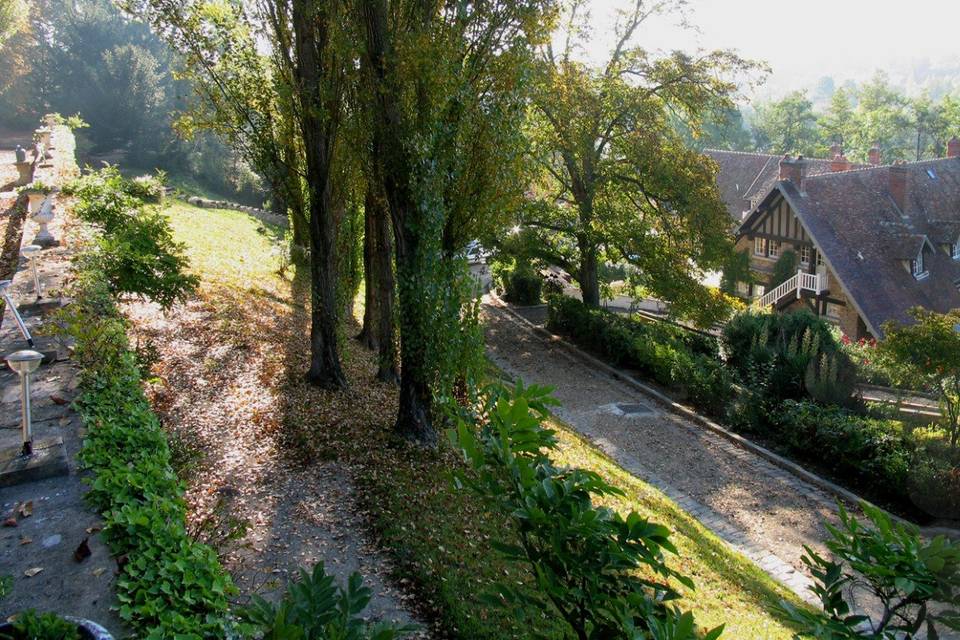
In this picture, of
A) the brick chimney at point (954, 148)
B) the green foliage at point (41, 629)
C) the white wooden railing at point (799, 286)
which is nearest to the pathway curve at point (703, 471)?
the green foliage at point (41, 629)

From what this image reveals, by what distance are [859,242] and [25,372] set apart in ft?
98.7

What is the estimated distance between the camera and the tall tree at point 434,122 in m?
8.46

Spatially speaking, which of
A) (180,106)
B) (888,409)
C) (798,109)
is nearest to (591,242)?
(888,409)

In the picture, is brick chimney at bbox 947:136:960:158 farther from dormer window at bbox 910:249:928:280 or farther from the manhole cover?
the manhole cover

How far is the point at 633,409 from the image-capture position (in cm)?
1644

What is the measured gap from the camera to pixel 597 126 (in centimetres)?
2000

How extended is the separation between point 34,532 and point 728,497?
1029cm

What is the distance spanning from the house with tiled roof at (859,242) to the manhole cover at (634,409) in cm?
1315

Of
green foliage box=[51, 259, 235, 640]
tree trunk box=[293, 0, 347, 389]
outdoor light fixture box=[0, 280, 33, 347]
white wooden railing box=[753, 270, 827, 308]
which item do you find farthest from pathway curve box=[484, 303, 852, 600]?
white wooden railing box=[753, 270, 827, 308]

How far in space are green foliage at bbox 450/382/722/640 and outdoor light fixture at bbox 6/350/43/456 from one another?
3618mm

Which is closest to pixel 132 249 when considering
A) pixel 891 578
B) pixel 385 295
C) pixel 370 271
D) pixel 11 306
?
pixel 11 306

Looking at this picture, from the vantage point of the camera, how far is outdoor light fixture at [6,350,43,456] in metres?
5.21

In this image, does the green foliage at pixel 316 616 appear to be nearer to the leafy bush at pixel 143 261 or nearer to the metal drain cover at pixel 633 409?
the leafy bush at pixel 143 261

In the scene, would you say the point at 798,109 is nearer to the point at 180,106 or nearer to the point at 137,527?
the point at 180,106
